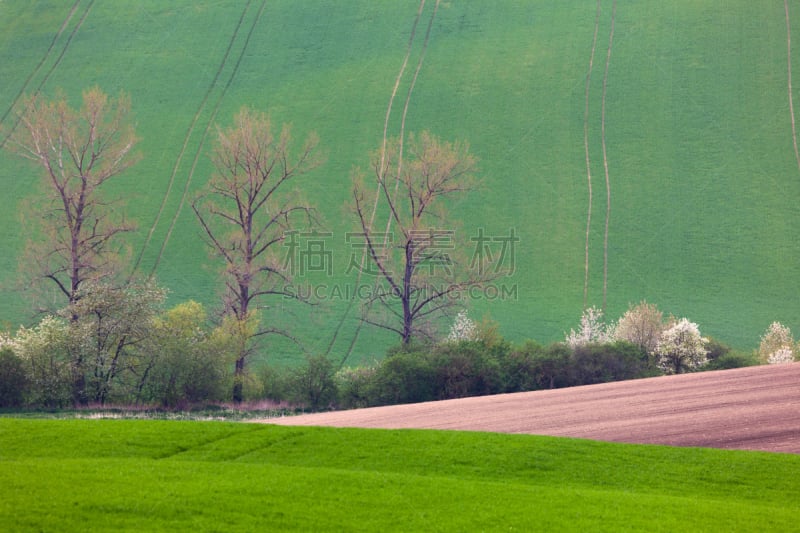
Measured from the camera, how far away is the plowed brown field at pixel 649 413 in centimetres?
1798

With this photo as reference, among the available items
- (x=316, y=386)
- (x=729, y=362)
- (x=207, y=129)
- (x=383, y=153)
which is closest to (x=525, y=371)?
(x=316, y=386)

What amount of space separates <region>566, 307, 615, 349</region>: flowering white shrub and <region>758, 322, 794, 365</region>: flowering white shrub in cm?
673

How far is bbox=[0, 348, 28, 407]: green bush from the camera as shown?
2728 centimetres

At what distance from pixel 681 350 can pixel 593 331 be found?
6192 millimetres

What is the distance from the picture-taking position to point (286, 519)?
11266 mm

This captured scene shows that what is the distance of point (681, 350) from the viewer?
33.6 meters

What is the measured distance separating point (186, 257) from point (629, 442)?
124ft

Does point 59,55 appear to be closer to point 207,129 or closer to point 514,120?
point 207,129

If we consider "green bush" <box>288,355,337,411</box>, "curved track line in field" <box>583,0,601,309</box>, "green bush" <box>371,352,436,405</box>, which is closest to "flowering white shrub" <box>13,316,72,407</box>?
"green bush" <box>288,355,337,411</box>

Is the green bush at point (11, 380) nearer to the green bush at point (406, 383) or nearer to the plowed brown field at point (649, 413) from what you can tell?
the plowed brown field at point (649, 413)

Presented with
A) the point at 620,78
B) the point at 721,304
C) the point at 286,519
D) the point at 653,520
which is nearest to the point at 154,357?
the point at 286,519

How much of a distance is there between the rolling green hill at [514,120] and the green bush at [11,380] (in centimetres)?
1812

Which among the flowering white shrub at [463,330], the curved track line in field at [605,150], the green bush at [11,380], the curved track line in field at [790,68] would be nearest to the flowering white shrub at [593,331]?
the curved track line in field at [605,150]

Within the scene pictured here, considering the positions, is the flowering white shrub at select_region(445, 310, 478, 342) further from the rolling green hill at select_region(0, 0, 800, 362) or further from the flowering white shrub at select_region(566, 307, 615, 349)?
the rolling green hill at select_region(0, 0, 800, 362)
